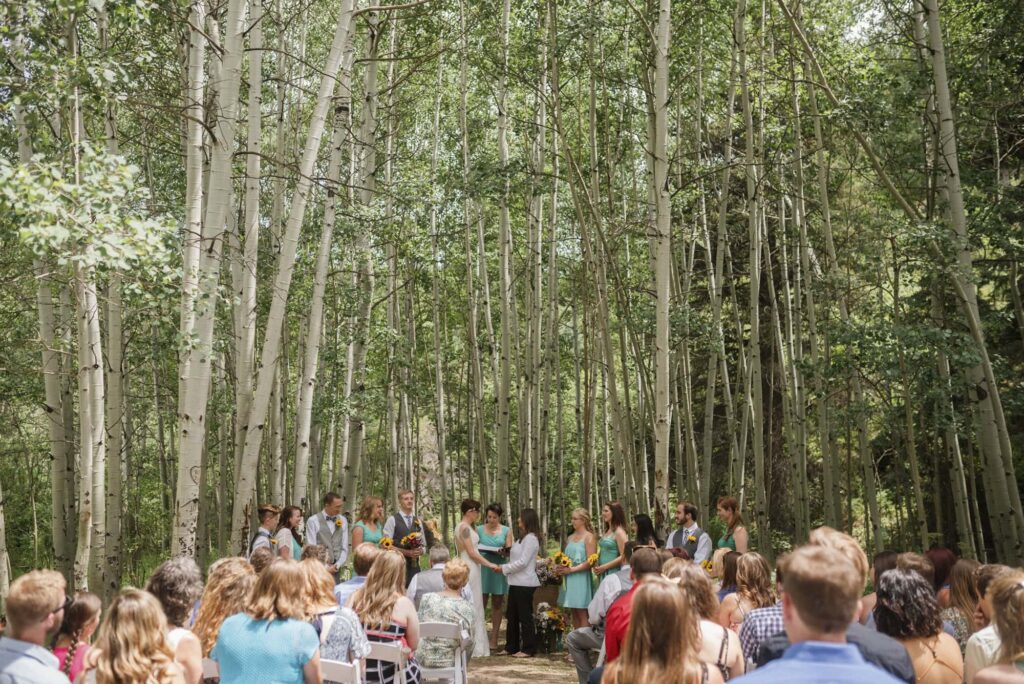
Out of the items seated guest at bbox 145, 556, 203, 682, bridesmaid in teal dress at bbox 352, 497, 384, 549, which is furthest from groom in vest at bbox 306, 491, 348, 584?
seated guest at bbox 145, 556, 203, 682

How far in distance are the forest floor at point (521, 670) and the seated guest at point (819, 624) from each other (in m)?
6.77

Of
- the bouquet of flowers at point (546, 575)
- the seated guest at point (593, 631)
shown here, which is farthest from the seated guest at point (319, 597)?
the bouquet of flowers at point (546, 575)

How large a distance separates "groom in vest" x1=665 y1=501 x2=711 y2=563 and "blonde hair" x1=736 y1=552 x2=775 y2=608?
3.54 meters

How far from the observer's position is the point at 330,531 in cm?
941

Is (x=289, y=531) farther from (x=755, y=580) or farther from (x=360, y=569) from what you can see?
(x=755, y=580)

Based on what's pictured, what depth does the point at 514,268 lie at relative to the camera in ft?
66.4

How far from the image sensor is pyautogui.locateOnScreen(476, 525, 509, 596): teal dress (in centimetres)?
970

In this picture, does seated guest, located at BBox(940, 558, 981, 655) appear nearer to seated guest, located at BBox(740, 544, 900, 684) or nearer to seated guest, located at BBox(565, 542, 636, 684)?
seated guest, located at BBox(565, 542, 636, 684)

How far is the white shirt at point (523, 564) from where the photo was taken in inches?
367

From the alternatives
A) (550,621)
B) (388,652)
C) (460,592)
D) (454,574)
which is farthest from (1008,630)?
(550,621)

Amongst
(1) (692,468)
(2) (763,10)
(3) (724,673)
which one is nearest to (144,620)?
(3) (724,673)

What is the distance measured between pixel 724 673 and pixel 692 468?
9.86m

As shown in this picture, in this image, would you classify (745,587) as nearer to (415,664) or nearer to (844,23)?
(415,664)

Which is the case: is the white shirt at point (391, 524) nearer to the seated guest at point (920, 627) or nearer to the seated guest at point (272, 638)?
the seated guest at point (272, 638)
